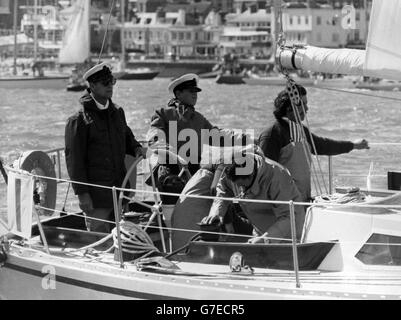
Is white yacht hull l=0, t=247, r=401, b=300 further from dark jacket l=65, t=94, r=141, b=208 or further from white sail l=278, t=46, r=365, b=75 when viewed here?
white sail l=278, t=46, r=365, b=75

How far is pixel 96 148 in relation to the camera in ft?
33.2

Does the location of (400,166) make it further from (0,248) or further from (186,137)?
(0,248)

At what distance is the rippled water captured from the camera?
71.0 feet

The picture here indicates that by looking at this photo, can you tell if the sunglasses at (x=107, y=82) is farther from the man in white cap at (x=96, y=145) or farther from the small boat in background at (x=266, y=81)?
the small boat in background at (x=266, y=81)

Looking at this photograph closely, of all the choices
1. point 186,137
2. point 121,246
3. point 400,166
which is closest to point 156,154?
point 186,137

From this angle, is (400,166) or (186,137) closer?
(186,137)

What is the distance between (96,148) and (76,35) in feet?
254

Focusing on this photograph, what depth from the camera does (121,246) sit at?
939cm

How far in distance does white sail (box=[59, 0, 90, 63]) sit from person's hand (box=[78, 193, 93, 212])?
245 ft

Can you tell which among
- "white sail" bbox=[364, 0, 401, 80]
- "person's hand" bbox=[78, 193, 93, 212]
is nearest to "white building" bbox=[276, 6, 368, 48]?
"person's hand" bbox=[78, 193, 93, 212]

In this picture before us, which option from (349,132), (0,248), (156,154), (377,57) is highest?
(377,57)

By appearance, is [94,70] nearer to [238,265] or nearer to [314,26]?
[238,265]

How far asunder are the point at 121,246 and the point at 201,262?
683mm

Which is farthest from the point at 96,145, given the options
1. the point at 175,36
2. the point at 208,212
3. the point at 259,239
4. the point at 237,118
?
the point at 175,36
